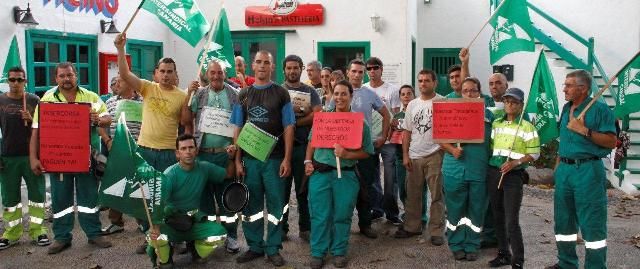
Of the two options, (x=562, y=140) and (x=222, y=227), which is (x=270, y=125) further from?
(x=562, y=140)

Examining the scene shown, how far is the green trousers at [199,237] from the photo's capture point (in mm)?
5359

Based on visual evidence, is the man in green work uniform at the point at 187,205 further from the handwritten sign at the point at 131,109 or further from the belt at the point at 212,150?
the handwritten sign at the point at 131,109

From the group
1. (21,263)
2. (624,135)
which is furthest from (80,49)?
(624,135)

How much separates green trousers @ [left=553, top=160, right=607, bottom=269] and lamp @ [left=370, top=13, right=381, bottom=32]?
7.70 m

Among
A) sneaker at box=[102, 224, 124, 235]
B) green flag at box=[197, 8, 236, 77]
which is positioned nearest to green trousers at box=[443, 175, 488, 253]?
green flag at box=[197, 8, 236, 77]

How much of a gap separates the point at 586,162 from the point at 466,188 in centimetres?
114

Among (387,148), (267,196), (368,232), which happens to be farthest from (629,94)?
(267,196)

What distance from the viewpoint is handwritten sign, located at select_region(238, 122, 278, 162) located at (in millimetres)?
5469

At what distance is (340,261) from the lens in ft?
18.2

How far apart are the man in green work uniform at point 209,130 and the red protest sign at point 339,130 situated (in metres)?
0.91

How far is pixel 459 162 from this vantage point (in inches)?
220

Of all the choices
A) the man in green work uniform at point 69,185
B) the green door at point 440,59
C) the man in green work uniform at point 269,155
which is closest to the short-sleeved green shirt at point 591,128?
the man in green work uniform at point 269,155

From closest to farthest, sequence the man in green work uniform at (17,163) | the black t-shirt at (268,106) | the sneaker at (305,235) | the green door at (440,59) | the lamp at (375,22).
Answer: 1. the black t-shirt at (268,106)
2. the man in green work uniform at (17,163)
3. the sneaker at (305,235)
4. the lamp at (375,22)
5. the green door at (440,59)

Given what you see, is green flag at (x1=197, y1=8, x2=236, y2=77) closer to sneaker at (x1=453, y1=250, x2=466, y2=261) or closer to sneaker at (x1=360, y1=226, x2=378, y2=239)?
sneaker at (x1=360, y1=226, x2=378, y2=239)
